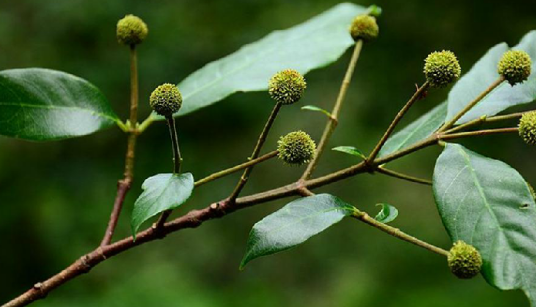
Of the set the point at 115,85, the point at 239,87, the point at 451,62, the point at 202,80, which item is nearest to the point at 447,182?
the point at 451,62

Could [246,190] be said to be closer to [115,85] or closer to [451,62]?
[115,85]

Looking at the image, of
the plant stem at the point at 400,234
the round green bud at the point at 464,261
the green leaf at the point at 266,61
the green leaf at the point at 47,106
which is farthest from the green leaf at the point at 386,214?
the green leaf at the point at 47,106

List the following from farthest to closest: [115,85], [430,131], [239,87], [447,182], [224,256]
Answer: [224,256]
[115,85]
[239,87]
[430,131]
[447,182]

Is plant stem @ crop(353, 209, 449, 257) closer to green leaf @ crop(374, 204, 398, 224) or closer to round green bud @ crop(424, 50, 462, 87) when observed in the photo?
green leaf @ crop(374, 204, 398, 224)

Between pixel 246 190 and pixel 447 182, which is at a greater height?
pixel 447 182

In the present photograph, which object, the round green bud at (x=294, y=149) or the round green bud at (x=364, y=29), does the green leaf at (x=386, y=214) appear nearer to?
the round green bud at (x=294, y=149)

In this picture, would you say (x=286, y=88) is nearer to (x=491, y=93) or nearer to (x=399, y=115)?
(x=399, y=115)

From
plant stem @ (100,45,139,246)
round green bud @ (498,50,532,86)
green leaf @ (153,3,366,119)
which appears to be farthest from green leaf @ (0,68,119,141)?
round green bud @ (498,50,532,86)
